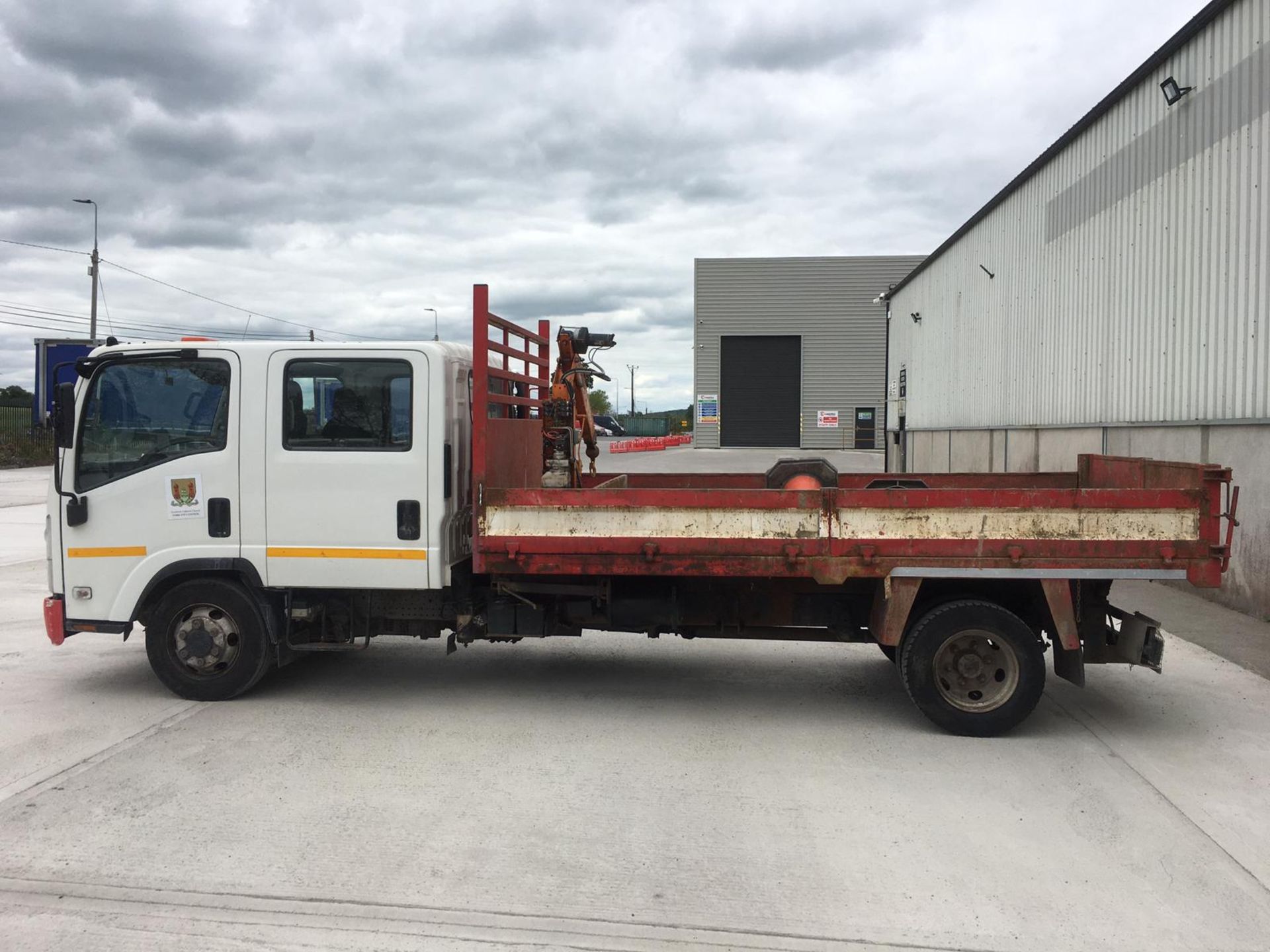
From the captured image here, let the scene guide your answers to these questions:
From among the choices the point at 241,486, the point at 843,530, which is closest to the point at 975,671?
the point at 843,530

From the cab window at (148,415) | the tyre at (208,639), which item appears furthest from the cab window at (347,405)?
the tyre at (208,639)

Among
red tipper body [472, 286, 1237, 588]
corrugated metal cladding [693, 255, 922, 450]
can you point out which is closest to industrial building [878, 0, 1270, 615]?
red tipper body [472, 286, 1237, 588]

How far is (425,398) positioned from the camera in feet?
18.8

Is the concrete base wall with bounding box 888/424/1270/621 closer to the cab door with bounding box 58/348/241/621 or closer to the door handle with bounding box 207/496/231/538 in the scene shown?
the door handle with bounding box 207/496/231/538

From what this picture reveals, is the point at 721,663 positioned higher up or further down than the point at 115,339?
further down

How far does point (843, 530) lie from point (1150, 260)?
8.12 m

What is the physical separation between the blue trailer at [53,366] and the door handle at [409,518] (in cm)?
219

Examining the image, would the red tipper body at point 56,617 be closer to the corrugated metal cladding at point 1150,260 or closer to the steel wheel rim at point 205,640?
the steel wheel rim at point 205,640

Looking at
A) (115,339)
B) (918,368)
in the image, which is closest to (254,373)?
(115,339)

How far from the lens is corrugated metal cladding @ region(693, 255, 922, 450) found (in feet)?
153

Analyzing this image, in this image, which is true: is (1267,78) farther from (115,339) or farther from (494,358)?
(115,339)

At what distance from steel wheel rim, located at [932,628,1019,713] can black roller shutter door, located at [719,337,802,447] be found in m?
41.8

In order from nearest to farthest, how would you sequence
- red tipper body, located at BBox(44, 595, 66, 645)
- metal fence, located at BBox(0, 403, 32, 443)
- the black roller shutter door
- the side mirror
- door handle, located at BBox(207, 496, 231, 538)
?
the side mirror → door handle, located at BBox(207, 496, 231, 538) → red tipper body, located at BBox(44, 595, 66, 645) → metal fence, located at BBox(0, 403, 32, 443) → the black roller shutter door

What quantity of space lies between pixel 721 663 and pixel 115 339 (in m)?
4.81
